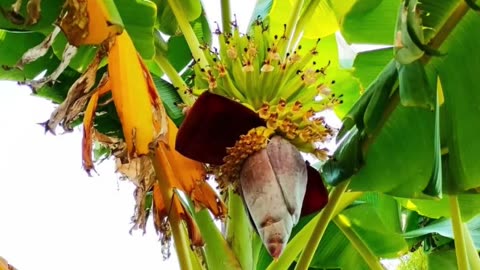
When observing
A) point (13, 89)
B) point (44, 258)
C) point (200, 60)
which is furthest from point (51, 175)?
point (200, 60)

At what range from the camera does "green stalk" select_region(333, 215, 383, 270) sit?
1.14 meters

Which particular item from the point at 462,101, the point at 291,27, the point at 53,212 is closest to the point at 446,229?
the point at 462,101

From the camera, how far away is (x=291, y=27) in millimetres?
1040

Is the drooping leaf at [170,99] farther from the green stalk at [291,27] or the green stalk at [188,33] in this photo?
the green stalk at [291,27]

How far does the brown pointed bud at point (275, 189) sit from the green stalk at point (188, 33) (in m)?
0.21

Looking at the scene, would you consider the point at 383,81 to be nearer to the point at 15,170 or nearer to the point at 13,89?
the point at 13,89

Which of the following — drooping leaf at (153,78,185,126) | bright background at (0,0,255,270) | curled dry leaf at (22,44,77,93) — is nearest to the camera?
curled dry leaf at (22,44,77,93)

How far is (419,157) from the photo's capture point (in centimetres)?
96

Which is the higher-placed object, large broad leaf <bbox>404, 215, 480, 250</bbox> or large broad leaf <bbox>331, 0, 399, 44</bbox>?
large broad leaf <bbox>331, 0, 399, 44</bbox>

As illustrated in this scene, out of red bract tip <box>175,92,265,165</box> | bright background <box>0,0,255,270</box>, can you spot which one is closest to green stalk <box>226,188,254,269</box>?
red bract tip <box>175,92,265,165</box>

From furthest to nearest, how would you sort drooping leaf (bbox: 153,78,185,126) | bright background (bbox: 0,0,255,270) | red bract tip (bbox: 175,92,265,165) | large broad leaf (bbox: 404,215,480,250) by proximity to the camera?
bright background (bbox: 0,0,255,270) → large broad leaf (bbox: 404,215,480,250) → drooping leaf (bbox: 153,78,185,126) → red bract tip (bbox: 175,92,265,165)

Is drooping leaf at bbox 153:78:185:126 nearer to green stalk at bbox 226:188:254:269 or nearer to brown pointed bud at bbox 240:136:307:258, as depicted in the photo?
green stalk at bbox 226:188:254:269

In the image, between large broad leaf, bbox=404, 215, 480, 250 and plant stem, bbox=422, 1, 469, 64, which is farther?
large broad leaf, bbox=404, 215, 480, 250

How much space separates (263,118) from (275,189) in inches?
4.7
